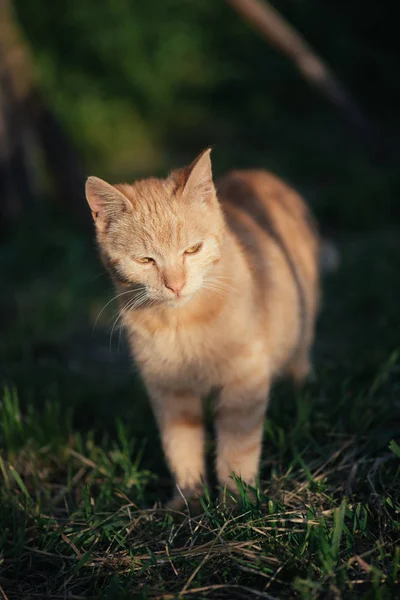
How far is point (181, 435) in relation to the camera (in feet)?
7.92

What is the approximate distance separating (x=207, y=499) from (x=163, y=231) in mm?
929

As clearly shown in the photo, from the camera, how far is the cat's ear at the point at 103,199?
2.22 meters

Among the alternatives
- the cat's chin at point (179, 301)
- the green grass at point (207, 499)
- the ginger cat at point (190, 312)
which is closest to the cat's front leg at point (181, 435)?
the ginger cat at point (190, 312)

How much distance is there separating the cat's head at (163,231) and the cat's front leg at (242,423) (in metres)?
0.39

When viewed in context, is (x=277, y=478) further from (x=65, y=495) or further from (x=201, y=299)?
(x=65, y=495)

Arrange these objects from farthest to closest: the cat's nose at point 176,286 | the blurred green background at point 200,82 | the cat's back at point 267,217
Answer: the blurred green background at point 200,82
the cat's back at point 267,217
the cat's nose at point 176,286

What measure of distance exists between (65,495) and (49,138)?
414 centimetres

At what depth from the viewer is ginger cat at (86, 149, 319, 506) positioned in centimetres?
222

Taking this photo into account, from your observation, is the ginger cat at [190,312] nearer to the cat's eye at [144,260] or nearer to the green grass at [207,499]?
the cat's eye at [144,260]

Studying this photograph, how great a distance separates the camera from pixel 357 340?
136 inches

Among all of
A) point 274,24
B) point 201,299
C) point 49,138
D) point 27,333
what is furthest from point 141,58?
point 201,299

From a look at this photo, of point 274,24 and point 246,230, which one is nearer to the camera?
point 246,230

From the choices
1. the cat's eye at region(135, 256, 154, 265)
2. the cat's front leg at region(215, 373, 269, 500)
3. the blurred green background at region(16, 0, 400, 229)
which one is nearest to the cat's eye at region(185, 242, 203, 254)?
the cat's eye at region(135, 256, 154, 265)

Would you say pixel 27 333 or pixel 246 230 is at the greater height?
pixel 246 230
